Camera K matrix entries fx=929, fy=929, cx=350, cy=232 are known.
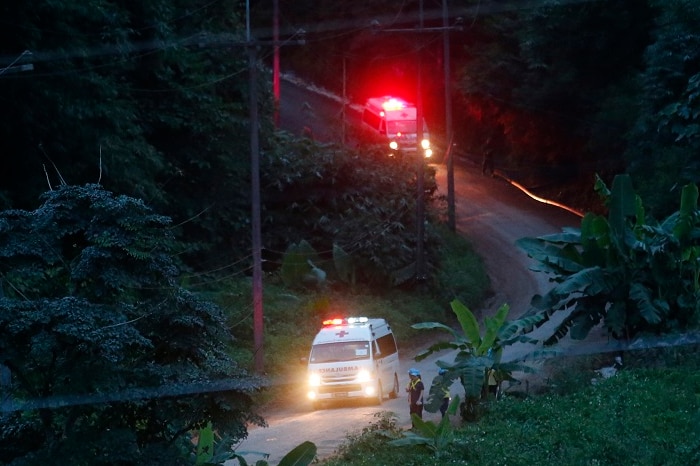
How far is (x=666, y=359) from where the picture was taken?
18.4 meters

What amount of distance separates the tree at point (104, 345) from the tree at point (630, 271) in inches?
385

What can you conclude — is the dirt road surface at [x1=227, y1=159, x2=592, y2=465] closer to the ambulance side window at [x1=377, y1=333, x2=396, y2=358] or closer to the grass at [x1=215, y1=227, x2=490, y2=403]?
the grass at [x1=215, y1=227, x2=490, y2=403]

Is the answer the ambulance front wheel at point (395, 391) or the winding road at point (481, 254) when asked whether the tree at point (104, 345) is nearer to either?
the winding road at point (481, 254)

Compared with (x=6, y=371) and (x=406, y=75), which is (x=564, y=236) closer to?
(x=6, y=371)

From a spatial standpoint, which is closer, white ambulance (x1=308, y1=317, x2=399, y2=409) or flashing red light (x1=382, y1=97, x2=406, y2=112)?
white ambulance (x1=308, y1=317, x2=399, y2=409)

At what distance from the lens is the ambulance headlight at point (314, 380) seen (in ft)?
68.1

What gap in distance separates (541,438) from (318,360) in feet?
24.5

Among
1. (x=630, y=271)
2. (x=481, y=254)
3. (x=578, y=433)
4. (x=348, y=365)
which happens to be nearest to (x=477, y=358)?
(x=578, y=433)

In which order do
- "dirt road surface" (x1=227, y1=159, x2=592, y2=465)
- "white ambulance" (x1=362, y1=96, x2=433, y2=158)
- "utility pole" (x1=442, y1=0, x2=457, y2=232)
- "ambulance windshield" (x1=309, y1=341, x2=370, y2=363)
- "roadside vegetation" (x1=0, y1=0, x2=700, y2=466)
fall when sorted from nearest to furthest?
"roadside vegetation" (x1=0, y1=0, x2=700, y2=466) → "dirt road surface" (x1=227, y1=159, x2=592, y2=465) → "ambulance windshield" (x1=309, y1=341, x2=370, y2=363) → "utility pole" (x1=442, y1=0, x2=457, y2=232) → "white ambulance" (x1=362, y1=96, x2=433, y2=158)

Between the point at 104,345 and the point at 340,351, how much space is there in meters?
12.4

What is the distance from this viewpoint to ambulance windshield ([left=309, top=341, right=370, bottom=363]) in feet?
68.1

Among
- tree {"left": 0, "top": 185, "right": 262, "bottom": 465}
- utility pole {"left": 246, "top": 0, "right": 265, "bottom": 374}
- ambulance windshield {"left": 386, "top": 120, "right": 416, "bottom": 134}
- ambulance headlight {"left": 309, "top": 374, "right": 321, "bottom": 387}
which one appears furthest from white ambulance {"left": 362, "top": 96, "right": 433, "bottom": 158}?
tree {"left": 0, "top": 185, "right": 262, "bottom": 465}

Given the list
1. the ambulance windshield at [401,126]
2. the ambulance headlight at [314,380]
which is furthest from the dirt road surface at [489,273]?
the ambulance windshield at [401,126]

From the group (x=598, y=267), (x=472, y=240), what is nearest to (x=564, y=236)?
(x=598, y=267)
